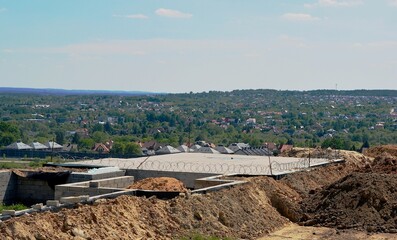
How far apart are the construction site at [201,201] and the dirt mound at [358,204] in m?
0.04

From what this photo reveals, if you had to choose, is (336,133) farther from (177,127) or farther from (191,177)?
(191,177)

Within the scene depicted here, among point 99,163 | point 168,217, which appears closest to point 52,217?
point 168,217

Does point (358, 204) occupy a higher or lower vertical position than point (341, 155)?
lower

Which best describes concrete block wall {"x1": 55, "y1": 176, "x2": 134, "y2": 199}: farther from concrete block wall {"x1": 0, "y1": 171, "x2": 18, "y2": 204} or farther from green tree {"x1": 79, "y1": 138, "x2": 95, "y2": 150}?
green tree {"x1": 79, "y1": 138, "x2": 95, "y2": 150}

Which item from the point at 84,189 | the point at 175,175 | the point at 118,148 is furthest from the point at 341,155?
the point at 118,148

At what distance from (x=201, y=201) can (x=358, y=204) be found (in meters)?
6.51

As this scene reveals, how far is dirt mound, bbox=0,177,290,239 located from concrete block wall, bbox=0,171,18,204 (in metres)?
8.16

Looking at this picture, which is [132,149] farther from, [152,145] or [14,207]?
[14,207]

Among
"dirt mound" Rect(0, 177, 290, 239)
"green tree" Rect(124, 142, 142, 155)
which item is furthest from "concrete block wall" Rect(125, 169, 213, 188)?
"green tree" Rect(124, 142, 142, 155)

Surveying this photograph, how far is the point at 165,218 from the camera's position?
23.7m

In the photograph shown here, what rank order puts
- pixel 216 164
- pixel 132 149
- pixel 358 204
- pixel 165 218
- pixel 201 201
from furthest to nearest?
pixel 132 149, pixel 216 164, pixel 358 204, pixel 201 201, pixel 165 218

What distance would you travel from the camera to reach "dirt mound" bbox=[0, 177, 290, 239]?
66.4ft

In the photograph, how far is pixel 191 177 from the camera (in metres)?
33.1

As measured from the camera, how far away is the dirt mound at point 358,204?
1110 inches
